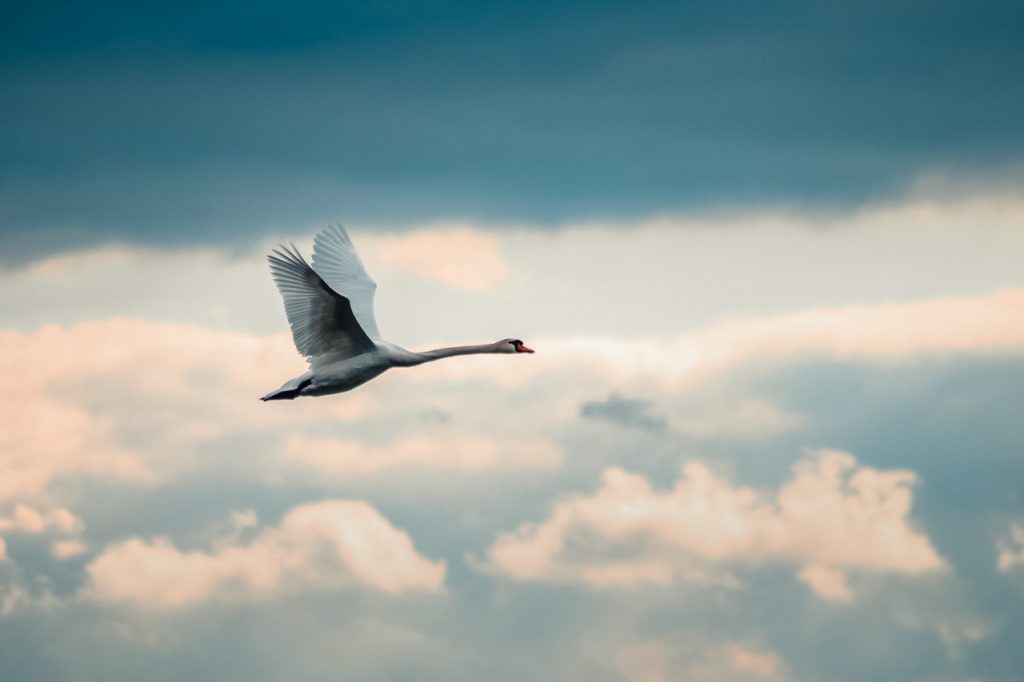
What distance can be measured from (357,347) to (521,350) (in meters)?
6.42

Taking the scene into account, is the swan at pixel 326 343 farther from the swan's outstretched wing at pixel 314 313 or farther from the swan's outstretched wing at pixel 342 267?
the swan's outstretched wing at pixel 342 267

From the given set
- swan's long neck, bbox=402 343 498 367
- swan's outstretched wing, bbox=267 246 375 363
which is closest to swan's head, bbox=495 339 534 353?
swan's long neck, bbox=402 343 498 367

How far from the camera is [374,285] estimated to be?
5331cm

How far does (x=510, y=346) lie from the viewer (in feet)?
162

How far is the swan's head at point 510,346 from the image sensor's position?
49156 millimetres

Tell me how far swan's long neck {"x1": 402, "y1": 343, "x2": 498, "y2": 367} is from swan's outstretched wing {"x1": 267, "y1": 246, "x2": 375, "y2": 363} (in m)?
1.52

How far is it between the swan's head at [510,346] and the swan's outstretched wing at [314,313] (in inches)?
200

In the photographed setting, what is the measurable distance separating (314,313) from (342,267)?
8.28 meters

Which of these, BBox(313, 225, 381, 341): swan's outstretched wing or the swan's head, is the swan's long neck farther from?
BBox(313, 225, 381, 341): swan's outstretched wing

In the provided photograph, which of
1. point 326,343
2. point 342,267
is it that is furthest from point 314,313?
point 342,267

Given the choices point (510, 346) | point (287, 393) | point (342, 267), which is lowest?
point (287, 393)

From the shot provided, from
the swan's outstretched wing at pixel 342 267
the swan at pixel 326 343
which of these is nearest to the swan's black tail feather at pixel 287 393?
the swan at pixel 326 343

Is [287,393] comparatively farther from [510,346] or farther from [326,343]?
[510,346]

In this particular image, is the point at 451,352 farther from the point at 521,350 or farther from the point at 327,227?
the point at 327,227
